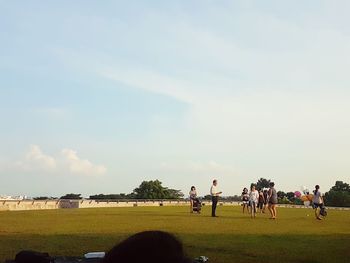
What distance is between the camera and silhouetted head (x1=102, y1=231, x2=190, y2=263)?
164 centimetres

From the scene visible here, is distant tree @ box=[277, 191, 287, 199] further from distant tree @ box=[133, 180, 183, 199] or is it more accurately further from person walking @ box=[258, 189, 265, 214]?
person walking @ box=[258, 189, 265, 214]

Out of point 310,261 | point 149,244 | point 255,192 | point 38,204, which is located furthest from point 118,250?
point 38,204

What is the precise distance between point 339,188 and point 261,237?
7237cm

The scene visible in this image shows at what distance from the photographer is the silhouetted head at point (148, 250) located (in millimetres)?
1638

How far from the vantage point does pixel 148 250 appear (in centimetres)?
165

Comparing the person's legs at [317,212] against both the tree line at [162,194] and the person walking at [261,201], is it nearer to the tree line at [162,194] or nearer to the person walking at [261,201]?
the person walking at [261,201]

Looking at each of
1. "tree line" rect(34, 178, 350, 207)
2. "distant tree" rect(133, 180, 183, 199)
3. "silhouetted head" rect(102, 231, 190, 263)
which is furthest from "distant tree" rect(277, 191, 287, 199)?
"silhouetted head" rect(102, 231, 190, 263)

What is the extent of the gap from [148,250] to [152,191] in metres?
77.6

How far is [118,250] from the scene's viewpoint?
5.54 feet

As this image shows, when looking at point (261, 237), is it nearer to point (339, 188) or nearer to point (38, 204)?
point (38, 204)

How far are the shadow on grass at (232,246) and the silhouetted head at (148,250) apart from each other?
7482 mm

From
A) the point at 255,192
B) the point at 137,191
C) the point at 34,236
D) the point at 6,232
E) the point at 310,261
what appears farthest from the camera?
the point at 137,191

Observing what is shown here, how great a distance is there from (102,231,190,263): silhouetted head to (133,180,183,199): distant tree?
245ft

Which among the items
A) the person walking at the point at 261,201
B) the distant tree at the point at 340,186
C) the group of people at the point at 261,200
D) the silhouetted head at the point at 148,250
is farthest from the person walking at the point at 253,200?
the distant tree at the point at 340,186
